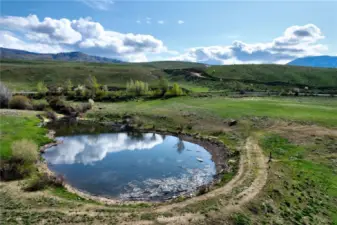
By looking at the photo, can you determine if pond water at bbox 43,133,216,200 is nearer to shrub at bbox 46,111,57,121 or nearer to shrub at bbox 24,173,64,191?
shrub at bbox 24,173,64,191

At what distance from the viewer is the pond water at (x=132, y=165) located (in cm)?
3337

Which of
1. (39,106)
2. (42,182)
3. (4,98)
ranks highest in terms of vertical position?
(4,98)

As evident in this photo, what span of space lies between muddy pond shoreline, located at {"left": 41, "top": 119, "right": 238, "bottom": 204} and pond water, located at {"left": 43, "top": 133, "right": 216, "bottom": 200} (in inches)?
38.9

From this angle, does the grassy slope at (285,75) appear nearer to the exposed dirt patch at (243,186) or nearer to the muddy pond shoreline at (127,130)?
the muddy pond shoreline at (127,130)

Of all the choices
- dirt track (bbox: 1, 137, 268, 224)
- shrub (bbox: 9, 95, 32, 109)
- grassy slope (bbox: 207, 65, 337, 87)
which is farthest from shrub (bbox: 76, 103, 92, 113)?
grassy slope (bbox: 207, 65, 337, 87)

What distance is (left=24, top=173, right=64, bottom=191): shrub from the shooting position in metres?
29.7

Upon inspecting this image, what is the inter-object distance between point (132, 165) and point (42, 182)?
14.2m

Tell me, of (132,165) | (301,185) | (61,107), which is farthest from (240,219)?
(61,107)

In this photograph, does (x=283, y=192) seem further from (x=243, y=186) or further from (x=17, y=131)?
(x=17, y=131)

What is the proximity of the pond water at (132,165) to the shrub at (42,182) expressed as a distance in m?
2.62

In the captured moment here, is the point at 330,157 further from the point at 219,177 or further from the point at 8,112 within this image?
the point at 8,112

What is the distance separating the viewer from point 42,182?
3050cm

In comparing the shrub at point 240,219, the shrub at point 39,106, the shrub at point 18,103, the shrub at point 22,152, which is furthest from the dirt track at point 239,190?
the shrub at point 18,103

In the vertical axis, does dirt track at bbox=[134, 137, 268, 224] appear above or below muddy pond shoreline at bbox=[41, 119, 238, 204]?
above
